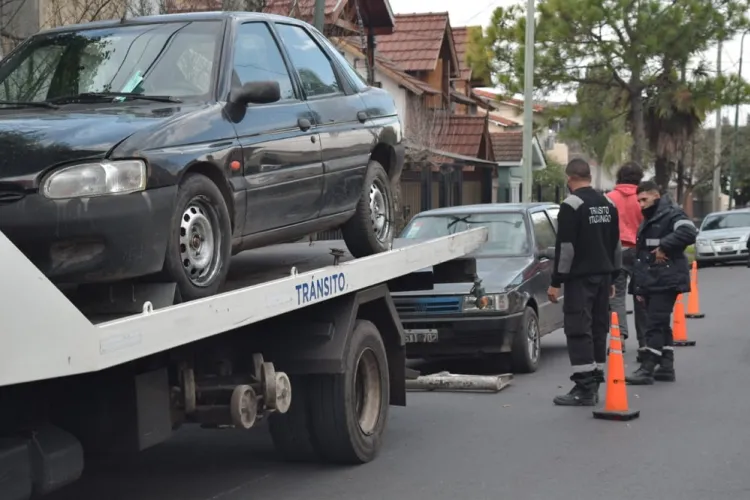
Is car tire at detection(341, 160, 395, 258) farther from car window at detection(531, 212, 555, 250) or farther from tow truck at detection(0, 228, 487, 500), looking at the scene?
car window at detection(531, 212, 555, 250)

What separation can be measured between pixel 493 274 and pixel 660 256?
174cm

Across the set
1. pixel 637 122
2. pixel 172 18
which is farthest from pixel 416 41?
pixel 172 18

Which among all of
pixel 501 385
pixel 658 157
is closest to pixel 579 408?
pixel 501 385

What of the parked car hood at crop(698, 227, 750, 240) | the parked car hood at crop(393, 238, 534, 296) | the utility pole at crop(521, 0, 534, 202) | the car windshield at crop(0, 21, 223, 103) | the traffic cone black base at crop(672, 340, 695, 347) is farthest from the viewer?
the parked car hood at crop(698, 227, 750, 240)

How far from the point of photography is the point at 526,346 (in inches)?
466

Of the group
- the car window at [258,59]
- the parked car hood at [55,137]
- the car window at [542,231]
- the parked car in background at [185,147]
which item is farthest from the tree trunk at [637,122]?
the parked car hood at [55,137]

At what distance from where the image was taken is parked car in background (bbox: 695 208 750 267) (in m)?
31.8

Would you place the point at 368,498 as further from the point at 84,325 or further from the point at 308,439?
the point at 84,325

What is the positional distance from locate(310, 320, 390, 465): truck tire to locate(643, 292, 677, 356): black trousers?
3755 millimetres

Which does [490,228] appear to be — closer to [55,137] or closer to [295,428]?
[295,428]

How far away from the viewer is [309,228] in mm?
7574

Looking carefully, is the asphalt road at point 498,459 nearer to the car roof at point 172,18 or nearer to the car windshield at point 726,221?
the car roof at point 172,18

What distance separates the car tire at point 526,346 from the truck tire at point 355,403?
12.4 feet

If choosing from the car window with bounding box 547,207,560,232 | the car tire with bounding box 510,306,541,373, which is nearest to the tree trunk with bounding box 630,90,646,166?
the car window with bounding box 547,207,560,232
